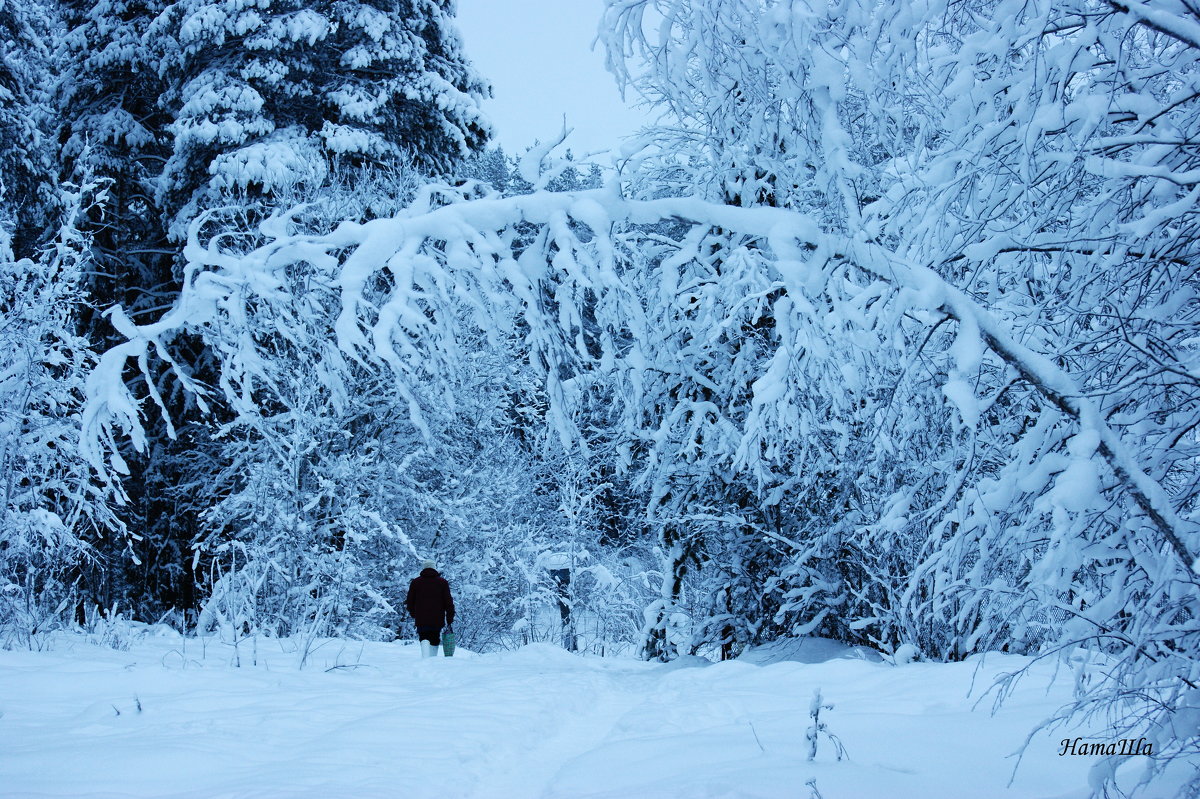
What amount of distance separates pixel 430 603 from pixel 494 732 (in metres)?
5.26

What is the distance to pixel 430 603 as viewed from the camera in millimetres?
9969

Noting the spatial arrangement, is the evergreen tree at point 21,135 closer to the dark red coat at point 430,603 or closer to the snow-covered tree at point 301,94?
the snow-covered tree at point 301,94

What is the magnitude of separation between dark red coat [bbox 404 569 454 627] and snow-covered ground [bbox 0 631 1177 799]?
2.48 m

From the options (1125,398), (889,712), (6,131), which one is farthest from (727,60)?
(6,131)

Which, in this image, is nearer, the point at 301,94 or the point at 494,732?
the point at 494,732

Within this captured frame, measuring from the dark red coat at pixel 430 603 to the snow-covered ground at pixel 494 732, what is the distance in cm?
248

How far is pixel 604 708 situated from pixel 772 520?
3.31m

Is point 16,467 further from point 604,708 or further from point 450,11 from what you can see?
point 450,11

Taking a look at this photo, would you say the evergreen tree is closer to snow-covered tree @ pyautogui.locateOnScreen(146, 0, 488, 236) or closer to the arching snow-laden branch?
snow-covered tree @ pyautogui.locateOnScreen(146, 0, 488, 236)

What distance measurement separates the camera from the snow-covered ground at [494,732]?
347 centimetres

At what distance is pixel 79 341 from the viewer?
9.77 metres

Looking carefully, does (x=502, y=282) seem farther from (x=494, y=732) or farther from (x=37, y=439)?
(x=37, y=439)

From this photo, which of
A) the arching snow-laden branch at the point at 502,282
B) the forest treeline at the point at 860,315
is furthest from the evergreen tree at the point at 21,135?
the arching snow-laden branch at the point at 502,282

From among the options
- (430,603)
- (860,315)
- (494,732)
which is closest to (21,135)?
(430,603)
